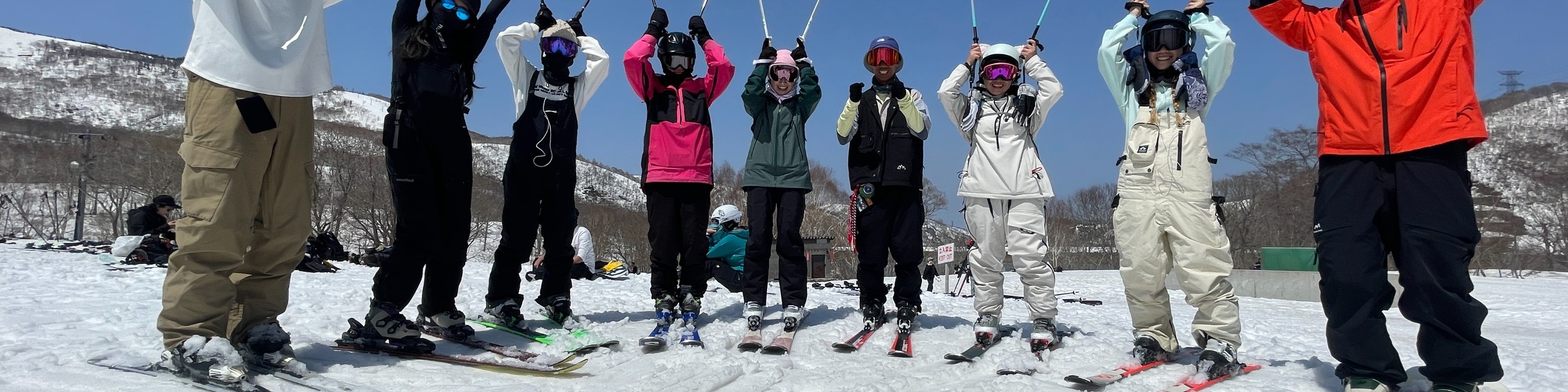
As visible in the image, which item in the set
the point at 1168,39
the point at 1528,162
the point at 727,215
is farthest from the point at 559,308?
the point at 1528,162

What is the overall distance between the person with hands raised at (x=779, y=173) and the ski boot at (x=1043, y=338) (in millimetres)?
1415

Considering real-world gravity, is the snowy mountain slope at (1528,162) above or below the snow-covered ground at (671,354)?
above

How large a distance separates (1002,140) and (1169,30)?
107 cm

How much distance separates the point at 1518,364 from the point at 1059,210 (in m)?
66.2

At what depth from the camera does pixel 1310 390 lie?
331 centimetres

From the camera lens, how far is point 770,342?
448 cm

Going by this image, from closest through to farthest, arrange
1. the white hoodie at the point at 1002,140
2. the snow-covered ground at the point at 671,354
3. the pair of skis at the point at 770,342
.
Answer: the snow-covered ground at the point at 671,354 → the pair of skis at the point at 770,342 → the white hoodie at the point at 1002,140

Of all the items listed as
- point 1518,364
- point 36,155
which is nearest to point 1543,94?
point 1518,364

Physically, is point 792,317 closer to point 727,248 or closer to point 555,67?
point 555,67

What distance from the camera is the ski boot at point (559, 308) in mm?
5051

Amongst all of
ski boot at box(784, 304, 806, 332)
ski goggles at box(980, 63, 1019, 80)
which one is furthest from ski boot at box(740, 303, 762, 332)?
ski goggles at box(980, 63, 1019, 80)

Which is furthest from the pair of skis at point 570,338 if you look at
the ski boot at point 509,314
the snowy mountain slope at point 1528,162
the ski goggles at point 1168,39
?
the snowy mountain slope at point 1528,162

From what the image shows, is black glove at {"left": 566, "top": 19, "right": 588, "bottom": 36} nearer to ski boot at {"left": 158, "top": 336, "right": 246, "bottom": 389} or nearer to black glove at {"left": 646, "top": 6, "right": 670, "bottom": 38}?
black glove at {"left": 646, "top": 6, "right": 670, "bottom": 38}

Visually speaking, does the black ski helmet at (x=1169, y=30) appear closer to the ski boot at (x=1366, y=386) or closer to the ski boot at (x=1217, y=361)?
the ski boot at (x=1217, y=361)
